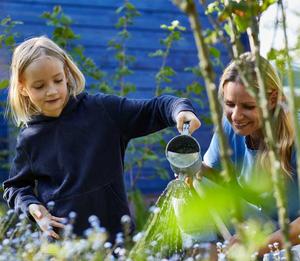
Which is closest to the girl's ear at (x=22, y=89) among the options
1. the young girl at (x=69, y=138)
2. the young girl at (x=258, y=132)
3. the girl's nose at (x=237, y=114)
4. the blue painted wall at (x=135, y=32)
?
the young girl at (x=69, y=138)

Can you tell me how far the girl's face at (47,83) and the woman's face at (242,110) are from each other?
64cm

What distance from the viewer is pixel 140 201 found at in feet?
14.4

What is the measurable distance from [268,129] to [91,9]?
16.5 ft

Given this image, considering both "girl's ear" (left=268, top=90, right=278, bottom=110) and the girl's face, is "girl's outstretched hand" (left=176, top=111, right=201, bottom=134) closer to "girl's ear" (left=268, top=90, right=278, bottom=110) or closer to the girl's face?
"girl's ear" (left=268, top=90, right=278, bottom=110)

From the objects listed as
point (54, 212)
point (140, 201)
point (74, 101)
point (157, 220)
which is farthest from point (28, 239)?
point (140, 201)

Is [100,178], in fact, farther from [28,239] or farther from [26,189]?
[28,239]

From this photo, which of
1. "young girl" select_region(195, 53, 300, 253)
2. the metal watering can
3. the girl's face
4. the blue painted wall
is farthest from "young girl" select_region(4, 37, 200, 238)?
the blue painted wall

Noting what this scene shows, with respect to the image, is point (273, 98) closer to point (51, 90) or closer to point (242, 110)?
point (242, 110)

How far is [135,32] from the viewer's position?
Result: 6.00m

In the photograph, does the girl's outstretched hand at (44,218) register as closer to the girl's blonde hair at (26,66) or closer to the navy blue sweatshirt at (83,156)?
the navy blue sweatshirt at (83,156)

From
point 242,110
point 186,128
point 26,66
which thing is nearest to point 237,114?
point 242,110

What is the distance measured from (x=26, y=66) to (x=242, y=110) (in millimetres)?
877

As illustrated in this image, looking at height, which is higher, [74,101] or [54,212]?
[74,101]

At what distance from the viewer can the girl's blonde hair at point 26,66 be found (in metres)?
2.75
